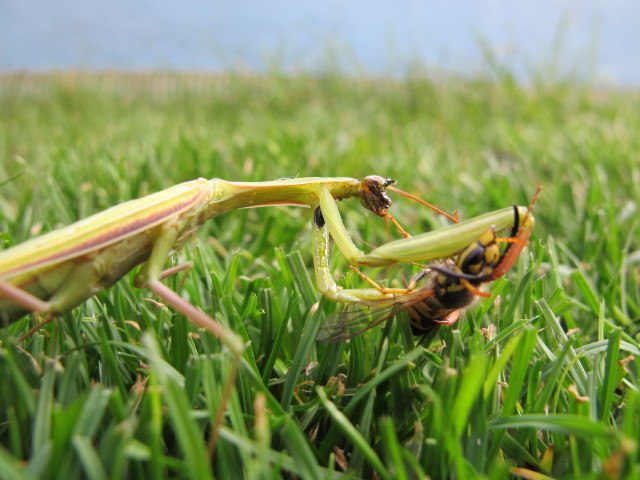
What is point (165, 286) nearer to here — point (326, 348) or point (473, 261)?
point (326, 348)

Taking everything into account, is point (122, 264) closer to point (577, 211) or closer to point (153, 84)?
→ point (577, 211)

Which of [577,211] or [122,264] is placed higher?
[122,264]

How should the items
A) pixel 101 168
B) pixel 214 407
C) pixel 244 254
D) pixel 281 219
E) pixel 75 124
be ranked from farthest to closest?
pixel 75 124 < pixel 101 168 < pixel 281 219 < pixel 244 254 < pixel 214 407

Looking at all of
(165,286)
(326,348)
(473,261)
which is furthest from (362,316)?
(165,286)

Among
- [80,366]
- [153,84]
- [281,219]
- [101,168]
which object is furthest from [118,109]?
[80,366]

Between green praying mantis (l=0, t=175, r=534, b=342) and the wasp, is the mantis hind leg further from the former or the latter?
the wasp

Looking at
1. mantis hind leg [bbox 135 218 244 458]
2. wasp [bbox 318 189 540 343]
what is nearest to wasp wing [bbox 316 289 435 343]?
wasp [bbox 318 189 540 343]
